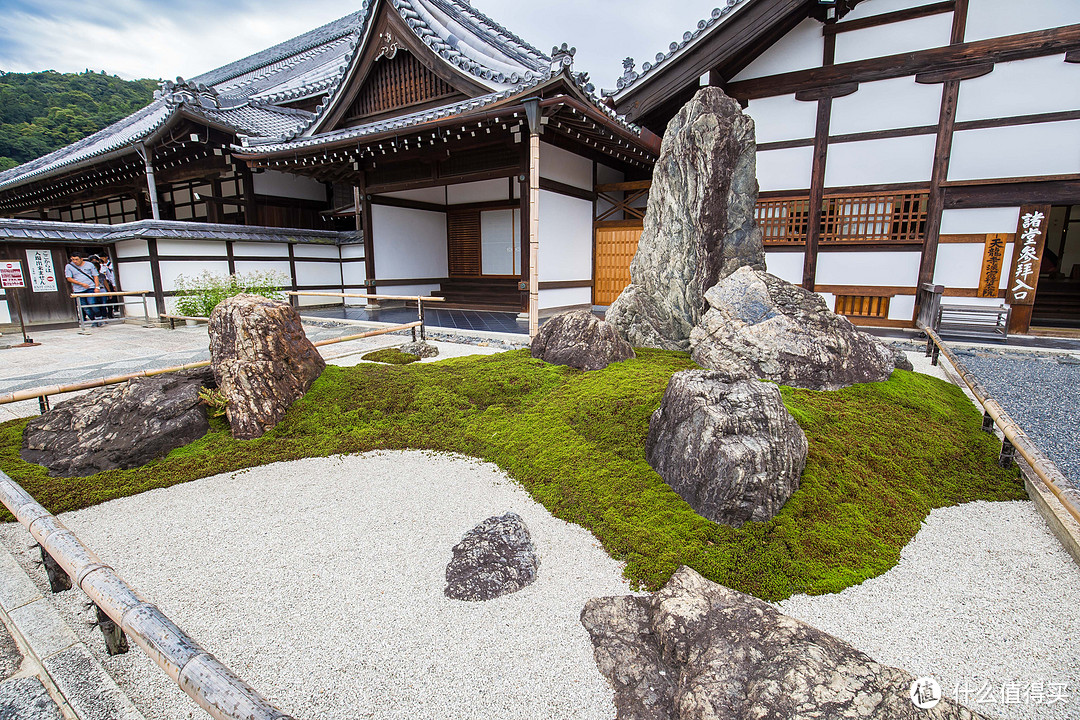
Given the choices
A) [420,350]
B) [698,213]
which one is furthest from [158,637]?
[698,213]

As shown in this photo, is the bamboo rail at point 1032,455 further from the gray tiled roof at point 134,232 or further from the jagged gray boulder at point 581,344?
the gray tiled roof at point 134,232

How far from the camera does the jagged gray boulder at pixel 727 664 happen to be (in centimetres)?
167

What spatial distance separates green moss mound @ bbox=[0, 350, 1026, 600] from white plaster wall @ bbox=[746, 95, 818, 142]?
20.3 ft

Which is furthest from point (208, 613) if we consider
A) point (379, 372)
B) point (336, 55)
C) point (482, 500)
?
point (336, 55)

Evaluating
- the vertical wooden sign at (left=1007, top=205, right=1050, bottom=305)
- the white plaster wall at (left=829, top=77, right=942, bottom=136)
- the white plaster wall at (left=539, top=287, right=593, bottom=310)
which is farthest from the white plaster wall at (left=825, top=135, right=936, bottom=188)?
the white plaster wall at (left=539, top=287, right=593, bottom=310)

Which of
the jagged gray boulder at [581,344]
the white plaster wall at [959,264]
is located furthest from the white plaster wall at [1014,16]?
the jagged gray boulder at [581,344]

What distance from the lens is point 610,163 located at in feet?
41.1

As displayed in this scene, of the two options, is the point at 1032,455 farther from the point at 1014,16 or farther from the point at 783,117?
the point at 1014,16

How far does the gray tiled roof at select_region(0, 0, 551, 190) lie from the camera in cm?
1015

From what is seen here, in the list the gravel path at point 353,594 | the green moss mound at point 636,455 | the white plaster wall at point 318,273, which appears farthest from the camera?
the white plaster wall at point 318,273

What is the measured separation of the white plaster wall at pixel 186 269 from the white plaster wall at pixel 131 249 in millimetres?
550

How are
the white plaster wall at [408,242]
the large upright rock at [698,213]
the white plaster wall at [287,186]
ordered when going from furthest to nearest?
the white plaster wall at [287,186], the white plaster wall at [408,242], the large upright rock at [698,213]

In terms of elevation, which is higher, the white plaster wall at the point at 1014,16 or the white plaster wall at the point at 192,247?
the white plaster wall at the point at 1014,16

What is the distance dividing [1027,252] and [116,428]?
13075 mm
